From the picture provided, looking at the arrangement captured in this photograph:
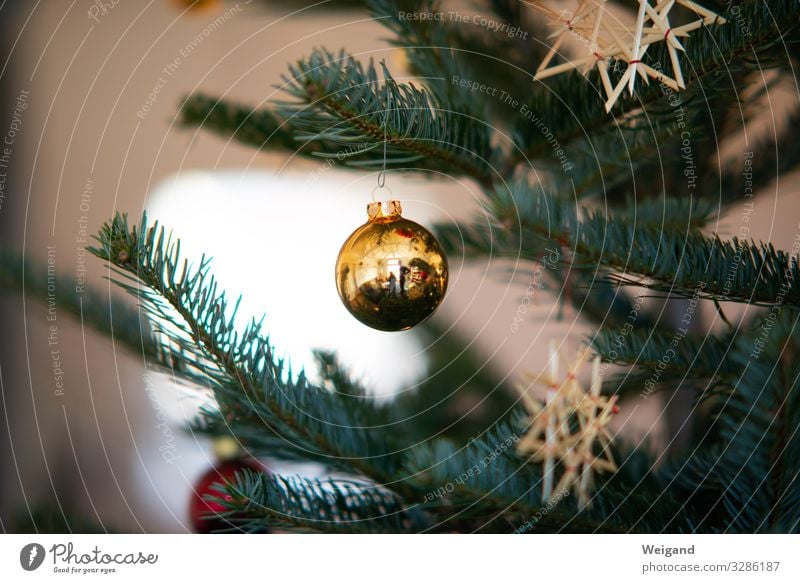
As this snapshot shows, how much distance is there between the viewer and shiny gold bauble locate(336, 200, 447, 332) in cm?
44

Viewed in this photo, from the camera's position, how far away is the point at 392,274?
439mm

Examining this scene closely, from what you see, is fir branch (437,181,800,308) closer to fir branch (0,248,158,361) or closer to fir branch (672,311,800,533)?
fir branch (672,311,800,533)

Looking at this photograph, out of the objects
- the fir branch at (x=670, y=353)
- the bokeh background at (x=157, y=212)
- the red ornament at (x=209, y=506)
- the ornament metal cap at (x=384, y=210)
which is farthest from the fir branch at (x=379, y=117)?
the bokeh background at (x=157, y=212)

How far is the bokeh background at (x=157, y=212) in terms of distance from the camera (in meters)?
1.12

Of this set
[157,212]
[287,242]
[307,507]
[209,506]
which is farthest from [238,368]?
[157,212]

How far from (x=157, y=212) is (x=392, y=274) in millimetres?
948

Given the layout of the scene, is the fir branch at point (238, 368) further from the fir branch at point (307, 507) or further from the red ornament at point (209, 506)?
the red ornament at point (209, 506)

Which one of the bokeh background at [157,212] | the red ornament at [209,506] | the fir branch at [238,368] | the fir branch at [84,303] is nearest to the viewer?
the fir branch at [238,368]

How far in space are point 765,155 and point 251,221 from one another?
2.86ft

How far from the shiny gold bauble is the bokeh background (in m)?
0.59

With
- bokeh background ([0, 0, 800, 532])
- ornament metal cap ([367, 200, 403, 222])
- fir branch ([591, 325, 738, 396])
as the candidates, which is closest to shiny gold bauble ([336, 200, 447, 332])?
ornament metal cap ([367, 200, 403, 222])

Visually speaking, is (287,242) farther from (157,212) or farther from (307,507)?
(307,507)

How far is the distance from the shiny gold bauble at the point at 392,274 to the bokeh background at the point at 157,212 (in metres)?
0.59
